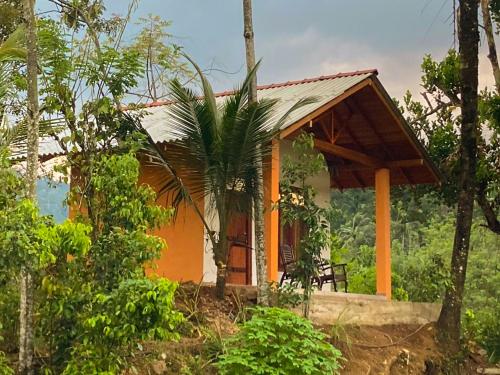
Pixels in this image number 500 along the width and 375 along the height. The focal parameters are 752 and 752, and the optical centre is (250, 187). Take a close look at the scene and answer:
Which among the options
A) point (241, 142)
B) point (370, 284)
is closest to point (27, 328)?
point (241, 142)

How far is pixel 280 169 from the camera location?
36.3 feet

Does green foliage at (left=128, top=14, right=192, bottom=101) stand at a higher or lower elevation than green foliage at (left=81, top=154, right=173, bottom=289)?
higher

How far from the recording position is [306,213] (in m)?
9.27

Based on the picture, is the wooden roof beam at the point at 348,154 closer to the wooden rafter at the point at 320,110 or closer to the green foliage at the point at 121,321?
the wooden rafter at the point at 320,110

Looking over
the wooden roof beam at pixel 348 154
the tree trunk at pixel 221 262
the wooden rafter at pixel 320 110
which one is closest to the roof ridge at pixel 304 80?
the wooden rafter at pixel 320 110

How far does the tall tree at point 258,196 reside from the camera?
9.19 meters

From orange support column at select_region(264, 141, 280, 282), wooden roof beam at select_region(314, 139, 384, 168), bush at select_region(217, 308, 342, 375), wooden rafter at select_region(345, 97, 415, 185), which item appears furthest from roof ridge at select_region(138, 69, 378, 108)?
bush at select_region(217, 308, 342, 375)

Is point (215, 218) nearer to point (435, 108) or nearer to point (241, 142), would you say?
point (241, 142)

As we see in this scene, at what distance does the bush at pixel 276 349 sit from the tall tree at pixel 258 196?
1.39 m

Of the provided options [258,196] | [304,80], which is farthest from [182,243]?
[304,80]

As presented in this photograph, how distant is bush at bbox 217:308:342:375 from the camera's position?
23.8ft

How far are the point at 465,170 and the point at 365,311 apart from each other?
2.65 metres

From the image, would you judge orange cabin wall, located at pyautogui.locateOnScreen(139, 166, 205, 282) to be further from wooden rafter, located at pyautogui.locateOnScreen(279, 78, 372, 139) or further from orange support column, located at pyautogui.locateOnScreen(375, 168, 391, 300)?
orange support column, located at pyautogui.locateOnScreen(375, 168, 391, 300)

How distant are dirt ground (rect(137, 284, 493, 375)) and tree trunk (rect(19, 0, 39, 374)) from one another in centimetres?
117
